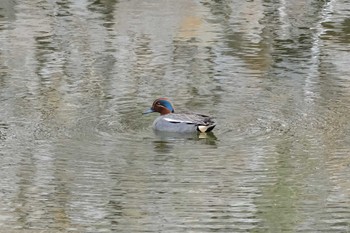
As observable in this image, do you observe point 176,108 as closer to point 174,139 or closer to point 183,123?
point 183,123

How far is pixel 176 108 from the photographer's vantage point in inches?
582

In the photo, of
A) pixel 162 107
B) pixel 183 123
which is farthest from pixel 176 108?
pixel 183 123

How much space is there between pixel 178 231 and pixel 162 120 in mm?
4143

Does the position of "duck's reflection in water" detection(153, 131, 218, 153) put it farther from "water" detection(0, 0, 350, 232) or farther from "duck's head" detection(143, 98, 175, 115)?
"duck's head" detection(143, 98, 175, 115)

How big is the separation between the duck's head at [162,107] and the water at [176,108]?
0.65ft

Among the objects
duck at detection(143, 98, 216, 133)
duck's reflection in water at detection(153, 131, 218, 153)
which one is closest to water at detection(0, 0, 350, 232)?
duck's reflection in water at detection(153, 131, 218, 153)

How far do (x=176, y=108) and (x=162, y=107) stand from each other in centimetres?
61

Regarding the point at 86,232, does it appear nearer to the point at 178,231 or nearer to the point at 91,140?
the point at 178,231

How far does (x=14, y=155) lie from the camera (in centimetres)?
1252

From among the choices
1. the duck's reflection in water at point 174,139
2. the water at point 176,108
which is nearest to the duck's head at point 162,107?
the water at point 176,108

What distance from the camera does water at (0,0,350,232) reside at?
34.7ft

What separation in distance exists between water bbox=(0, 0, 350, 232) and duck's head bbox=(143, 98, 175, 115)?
0.65 feet

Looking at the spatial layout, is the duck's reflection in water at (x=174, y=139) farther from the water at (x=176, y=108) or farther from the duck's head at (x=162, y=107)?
the duck's head at (x=162, y=107)

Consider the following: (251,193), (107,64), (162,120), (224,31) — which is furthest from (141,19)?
(251,193)
